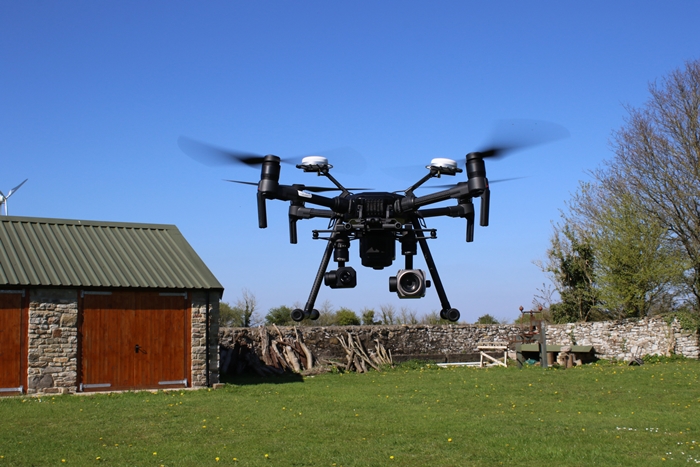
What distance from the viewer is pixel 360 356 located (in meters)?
24.4

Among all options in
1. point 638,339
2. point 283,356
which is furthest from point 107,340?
point 638,339

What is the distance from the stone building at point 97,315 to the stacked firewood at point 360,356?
6.03m

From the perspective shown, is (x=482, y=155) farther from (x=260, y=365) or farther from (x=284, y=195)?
(x=260, y=365)

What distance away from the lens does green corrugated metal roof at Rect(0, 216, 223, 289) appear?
58.9 feet

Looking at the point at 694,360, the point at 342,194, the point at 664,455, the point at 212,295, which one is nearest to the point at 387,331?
the point at 212,295

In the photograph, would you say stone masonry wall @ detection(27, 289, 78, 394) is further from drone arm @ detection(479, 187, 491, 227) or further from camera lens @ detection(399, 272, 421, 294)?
drone arm @ detection(479, 187, 491, 227)

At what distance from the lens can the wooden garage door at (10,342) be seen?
1698cm

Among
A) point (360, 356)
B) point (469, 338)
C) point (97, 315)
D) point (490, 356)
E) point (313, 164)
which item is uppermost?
point (313, 164)

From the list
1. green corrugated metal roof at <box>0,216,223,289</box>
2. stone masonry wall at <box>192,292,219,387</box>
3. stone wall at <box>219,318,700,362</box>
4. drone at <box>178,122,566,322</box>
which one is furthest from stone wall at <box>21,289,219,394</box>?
drone at <box>178,122,566,322</box>

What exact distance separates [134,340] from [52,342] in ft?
6.33

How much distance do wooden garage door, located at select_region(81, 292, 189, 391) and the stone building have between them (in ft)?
0.08

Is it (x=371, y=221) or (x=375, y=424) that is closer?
(x=371, y=221)

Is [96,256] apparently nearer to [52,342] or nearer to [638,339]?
[52,342]

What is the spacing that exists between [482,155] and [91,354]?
14764mm
